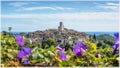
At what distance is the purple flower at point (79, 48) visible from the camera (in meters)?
1.53

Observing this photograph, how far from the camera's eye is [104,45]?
1.78 meters

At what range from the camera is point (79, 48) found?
5.09ft

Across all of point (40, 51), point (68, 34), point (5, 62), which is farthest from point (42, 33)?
point (5, 62)

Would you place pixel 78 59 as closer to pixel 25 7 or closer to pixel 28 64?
pixel 28 64

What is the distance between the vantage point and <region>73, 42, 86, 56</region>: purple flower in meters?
1.53

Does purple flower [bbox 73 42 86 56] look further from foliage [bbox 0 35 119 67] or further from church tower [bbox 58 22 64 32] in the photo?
church tower [bbox 58 22 64 32]

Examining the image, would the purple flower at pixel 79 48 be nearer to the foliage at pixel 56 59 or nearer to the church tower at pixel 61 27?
the foliage at pixel 56 59

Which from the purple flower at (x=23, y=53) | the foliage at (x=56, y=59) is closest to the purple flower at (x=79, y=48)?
the foliage at (x=56, y=59)

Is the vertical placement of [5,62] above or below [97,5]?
below

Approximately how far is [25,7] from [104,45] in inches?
36.4

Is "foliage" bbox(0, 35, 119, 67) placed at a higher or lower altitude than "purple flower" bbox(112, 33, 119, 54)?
lower

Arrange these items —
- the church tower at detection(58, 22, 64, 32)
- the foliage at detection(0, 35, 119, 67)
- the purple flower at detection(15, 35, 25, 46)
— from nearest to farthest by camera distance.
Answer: the foliage at detection(0, 35, 119, 67)
the purple flower at detection(15, 35, 25, 46)
the church tower at detection(58, 22, 64, 32)

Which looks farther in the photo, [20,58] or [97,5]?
[97,5]

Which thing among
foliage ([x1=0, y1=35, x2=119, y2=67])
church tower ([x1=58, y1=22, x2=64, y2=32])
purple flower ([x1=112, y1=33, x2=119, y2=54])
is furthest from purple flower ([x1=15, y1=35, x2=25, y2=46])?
purple flower ([x1=112, y1=33, x2=119, y2=54])
